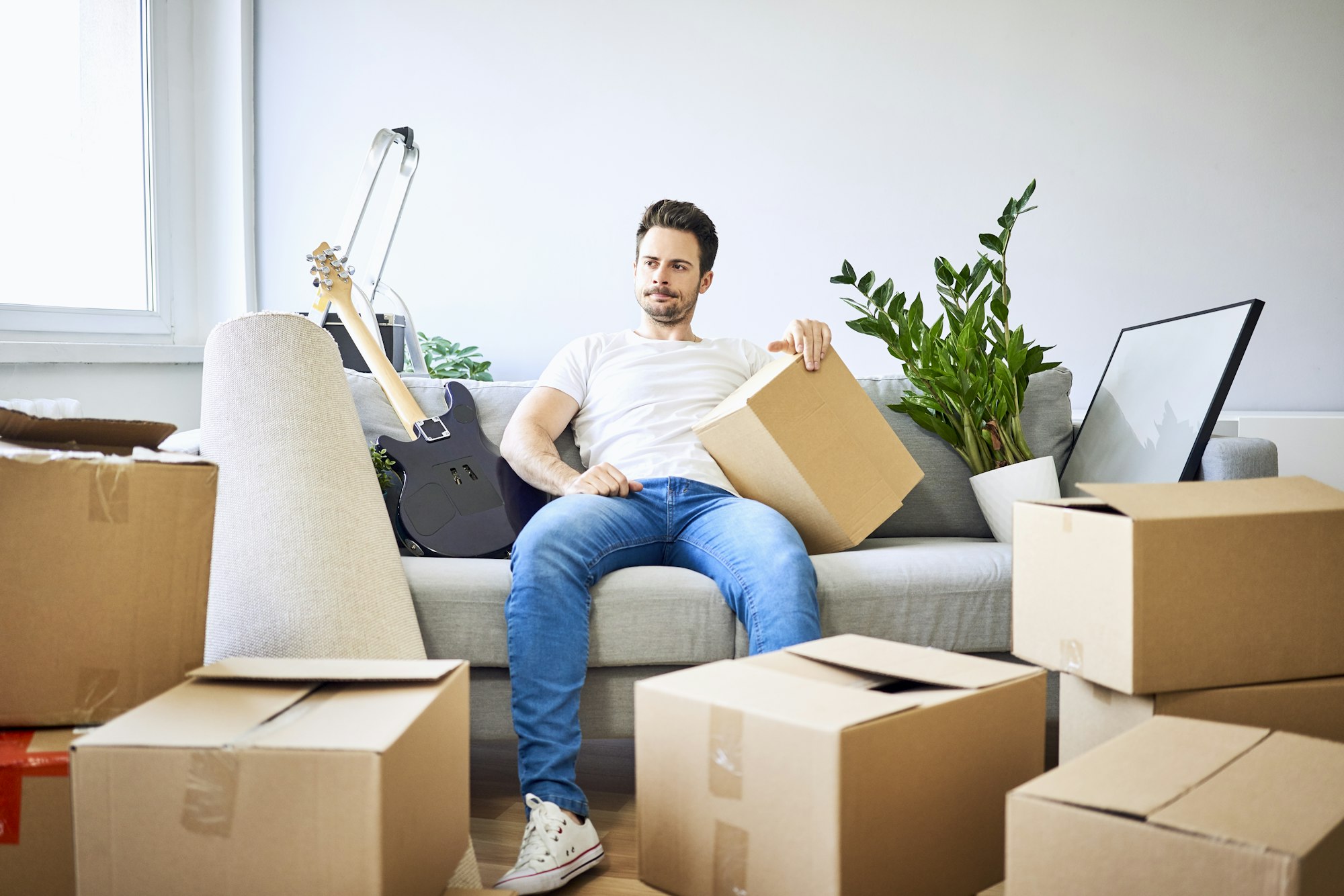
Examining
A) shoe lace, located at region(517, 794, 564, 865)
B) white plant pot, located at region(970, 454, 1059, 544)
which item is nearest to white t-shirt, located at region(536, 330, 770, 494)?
white plant pot, located at region(970, 454, 1059, 544)

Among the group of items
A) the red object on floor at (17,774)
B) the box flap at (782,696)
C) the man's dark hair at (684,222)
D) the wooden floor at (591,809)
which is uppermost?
the man's dark hair at (684,222)

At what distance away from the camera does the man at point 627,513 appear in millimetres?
1270

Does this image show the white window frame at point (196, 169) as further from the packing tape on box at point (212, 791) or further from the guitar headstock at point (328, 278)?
the packing tape on box at point (212, 791)

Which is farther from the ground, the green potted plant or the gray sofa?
the green potted plant

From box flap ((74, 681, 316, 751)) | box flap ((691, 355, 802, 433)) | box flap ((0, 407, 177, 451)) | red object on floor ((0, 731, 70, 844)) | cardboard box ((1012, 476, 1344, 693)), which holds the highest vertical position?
box flap ((691, 355, 802, 433))

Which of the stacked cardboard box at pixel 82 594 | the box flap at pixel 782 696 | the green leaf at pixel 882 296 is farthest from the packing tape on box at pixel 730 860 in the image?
the green leaf at pixel 882 296

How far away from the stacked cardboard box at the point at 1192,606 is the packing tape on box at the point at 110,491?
93 cm

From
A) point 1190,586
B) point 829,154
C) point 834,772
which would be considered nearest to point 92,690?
point 834,772

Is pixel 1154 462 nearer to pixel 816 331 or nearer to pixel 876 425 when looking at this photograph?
pixel 876 425

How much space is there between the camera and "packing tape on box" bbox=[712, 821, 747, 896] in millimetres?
756

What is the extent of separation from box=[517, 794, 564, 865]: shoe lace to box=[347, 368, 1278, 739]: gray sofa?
215 millimetres

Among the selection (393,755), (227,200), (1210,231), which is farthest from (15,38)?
(1210,231)

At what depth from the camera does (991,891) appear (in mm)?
1162

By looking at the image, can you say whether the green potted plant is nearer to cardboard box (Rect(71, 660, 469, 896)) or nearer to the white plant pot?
the white plant pot
